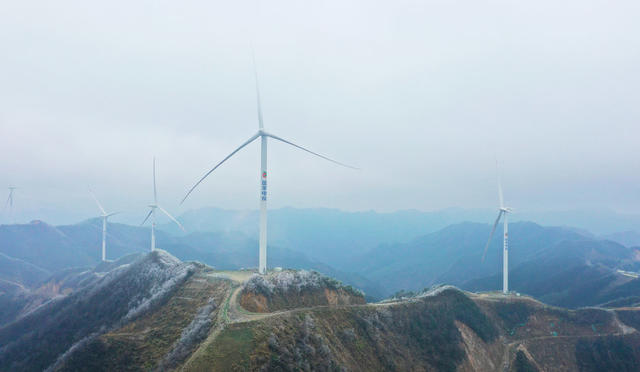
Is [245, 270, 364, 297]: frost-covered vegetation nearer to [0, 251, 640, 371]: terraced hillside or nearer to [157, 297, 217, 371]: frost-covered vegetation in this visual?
[0, 251, 640, 371]: terraced hillside

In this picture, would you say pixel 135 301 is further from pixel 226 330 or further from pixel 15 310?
pixel 15 310

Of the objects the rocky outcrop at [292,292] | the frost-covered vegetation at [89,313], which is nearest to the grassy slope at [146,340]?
the rocky outcrop at [292,292]

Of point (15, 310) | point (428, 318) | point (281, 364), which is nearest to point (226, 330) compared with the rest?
point (281, 364)

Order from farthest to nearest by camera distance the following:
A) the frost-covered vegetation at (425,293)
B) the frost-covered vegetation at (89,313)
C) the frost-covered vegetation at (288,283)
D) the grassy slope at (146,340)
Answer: the frost-covered vegetation at (425,293) < the frost-covered vegetation at (89,313) < the frost-covered vegetation at (288,283) < the grassy slope at (146,340)

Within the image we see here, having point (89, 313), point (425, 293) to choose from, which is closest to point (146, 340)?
point (89, 313)

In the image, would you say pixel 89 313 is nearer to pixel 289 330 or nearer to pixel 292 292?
pixel 292 292

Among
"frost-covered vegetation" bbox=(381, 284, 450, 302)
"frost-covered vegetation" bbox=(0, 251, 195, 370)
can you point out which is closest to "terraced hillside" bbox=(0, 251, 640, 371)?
"frost-covered vegetation" bbox=(0, 251, 195, 370)

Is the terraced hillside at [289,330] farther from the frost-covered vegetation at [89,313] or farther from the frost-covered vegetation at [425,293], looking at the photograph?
the frost-covered vegetation at [425,293]
